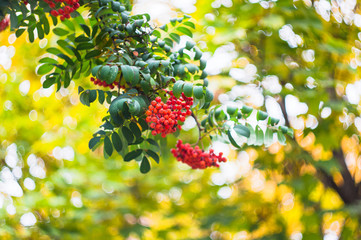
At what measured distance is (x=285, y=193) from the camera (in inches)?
195

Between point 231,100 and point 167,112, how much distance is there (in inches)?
77.0

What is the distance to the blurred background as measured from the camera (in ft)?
10.4

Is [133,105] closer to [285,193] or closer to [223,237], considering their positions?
[285,193]

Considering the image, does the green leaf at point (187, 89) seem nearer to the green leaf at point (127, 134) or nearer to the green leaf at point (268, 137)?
the green leaf at point (127, 134)

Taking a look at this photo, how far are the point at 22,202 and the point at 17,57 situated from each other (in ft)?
5.22

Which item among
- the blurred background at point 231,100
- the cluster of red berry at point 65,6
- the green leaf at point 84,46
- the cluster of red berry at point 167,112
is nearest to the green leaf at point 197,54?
the cluster of red berry at point 167,112

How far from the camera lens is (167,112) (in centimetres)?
117

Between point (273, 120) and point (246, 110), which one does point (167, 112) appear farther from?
point (273, 120)

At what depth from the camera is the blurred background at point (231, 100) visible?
10.4 feet

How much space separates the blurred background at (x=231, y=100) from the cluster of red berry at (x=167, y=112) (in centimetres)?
163

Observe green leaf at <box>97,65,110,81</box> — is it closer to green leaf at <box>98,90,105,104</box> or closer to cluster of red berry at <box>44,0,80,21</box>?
green leaf at <box>98,90,105,104</box>

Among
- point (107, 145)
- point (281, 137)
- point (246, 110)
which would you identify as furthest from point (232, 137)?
point (107, 145)

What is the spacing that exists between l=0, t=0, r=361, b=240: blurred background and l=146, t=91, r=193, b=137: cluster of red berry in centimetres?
163

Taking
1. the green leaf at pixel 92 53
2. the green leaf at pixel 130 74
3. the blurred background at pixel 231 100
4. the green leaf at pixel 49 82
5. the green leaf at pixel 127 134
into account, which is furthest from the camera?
the blurred background at pixel 231 100
